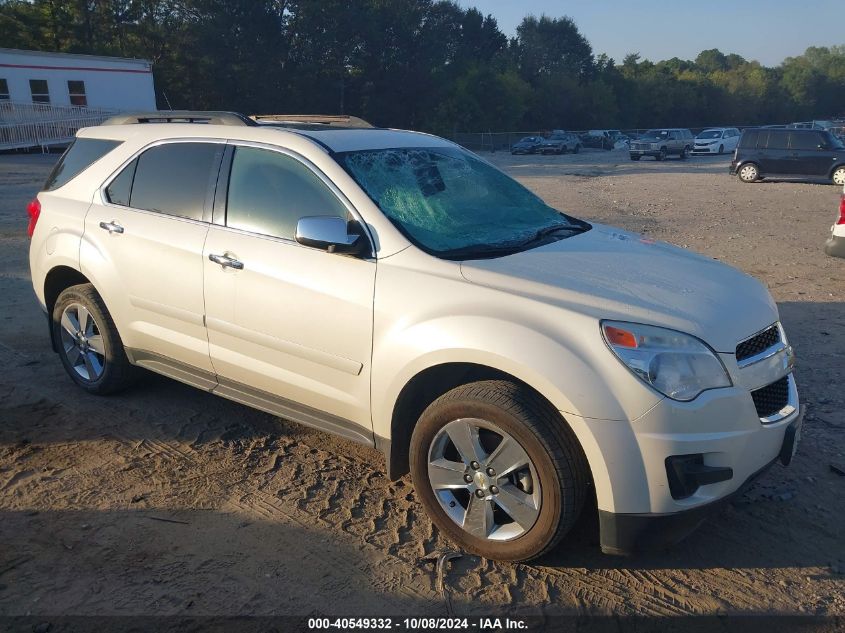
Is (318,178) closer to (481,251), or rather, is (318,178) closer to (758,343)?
(481,251)

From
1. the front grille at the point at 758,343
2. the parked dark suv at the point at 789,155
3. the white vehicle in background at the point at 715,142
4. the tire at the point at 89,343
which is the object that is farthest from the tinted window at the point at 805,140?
the tire at the point at 89,343

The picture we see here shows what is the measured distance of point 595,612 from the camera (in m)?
2.95

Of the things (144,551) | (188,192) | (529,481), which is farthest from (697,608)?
(188,192)

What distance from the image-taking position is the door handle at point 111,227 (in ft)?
14.8

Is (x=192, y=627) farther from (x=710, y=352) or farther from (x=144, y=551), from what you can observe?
(x=710, y=352)

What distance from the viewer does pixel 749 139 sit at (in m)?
23.3

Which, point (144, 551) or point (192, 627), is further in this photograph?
point (144, 551)

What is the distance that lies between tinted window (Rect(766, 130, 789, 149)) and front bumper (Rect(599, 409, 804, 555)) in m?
22.8

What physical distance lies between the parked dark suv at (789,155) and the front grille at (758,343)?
848 inches

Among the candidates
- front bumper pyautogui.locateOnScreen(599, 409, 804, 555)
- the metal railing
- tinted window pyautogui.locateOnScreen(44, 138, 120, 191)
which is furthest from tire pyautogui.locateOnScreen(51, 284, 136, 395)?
the metal railing

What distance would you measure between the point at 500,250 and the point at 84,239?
112 inches

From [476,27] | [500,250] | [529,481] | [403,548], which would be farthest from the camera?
[476,27]

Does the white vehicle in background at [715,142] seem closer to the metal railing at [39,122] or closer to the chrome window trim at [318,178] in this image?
the metal railing at [39,122]

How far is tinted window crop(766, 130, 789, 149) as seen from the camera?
22.5 metres
